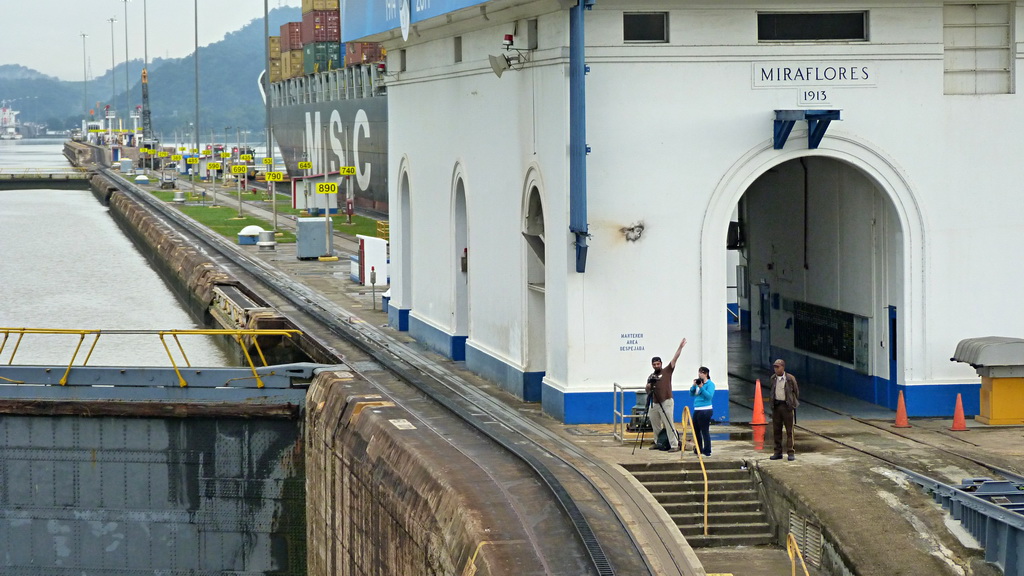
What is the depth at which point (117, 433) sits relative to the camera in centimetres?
2384

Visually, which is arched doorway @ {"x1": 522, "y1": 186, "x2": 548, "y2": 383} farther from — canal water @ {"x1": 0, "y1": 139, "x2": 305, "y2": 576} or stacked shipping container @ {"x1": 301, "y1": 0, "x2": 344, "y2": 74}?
stacked shipping container @ {"x1": 301, "y1": 0, "x2": 344, "y2": 74}

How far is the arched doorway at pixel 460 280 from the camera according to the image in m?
26.8

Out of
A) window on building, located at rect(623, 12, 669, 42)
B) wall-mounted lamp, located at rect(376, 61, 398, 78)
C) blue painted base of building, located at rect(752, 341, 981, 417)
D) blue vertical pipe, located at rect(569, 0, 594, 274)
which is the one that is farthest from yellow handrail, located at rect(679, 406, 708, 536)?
wall-mounted lamp, located at rect(376, 61, 398, 78)

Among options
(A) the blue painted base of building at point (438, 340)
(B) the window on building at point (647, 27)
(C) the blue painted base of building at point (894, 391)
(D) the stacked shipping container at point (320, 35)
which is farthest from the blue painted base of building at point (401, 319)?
(D) the stacked shipping container at point (320, 35)

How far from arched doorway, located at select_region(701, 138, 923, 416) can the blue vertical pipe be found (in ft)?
6.49

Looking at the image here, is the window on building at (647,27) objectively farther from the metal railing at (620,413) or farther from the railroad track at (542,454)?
the railroad track at (542,454)

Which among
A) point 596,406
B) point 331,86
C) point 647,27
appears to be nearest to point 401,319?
point 596,406

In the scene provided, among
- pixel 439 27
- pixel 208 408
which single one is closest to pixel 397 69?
pixel 439 27

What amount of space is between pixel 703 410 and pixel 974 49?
7.15 meters

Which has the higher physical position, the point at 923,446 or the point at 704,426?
the point at 704,426

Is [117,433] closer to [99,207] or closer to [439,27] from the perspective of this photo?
[439,27]

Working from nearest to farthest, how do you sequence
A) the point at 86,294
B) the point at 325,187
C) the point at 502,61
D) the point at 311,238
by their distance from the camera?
the point at 502,61 < the point at 311,238 < the point at 325,187 < the point at 86,294

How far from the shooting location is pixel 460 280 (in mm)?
26938

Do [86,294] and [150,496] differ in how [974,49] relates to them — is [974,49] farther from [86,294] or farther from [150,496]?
[86,294]
